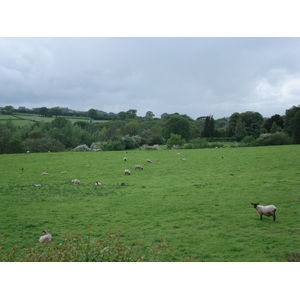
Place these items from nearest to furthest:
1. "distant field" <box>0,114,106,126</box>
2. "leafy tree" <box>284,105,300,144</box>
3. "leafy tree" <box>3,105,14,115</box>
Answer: "leafy tree" <box>284,105,300,144</box>
"distant field" <box>0,114,106,126</box>
"leafy tree" <box>3,105,14,115</box>

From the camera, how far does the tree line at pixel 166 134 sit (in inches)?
2168

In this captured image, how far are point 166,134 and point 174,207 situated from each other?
63.6 metres

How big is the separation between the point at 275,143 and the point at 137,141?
35749mm

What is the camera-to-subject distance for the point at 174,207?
563 inches

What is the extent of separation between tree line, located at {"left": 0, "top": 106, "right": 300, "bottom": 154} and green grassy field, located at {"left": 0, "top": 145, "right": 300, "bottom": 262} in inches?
1063

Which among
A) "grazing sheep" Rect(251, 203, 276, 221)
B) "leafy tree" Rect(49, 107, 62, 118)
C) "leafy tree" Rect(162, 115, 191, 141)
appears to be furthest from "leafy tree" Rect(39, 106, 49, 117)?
"grazing sheep" Rect(251, 203, 276, 221)

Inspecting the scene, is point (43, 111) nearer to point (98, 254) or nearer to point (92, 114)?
point (92, 114)

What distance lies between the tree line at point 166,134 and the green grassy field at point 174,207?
27.0m

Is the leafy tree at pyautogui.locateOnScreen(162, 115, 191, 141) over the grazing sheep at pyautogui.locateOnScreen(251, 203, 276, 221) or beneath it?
over

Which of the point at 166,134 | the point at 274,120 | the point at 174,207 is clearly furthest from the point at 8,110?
the point at 174,207

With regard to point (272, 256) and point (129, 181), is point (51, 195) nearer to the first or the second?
point (129, 181)

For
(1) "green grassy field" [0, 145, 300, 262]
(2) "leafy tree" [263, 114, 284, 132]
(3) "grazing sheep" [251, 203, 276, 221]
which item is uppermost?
(2) "leafy tree" [263, 114, 284, 132]

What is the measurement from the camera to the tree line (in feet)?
181

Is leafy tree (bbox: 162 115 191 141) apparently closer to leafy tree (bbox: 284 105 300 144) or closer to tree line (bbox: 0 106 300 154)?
tree line (bbox: 0 106 300 154)
